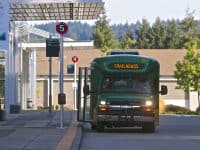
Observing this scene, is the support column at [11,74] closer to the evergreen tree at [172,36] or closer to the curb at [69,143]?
the curb at [69,143]

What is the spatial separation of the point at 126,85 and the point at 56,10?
15.0 metres

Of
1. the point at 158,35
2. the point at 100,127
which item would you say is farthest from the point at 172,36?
the point at 100,127

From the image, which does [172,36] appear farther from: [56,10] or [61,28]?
[61,28]

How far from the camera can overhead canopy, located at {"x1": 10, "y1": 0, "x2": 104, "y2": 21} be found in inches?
1374

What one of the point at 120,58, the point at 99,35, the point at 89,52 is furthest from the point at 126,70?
the point at 99,35

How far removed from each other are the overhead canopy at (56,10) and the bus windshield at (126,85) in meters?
8.76

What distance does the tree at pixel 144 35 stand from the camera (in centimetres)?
13188

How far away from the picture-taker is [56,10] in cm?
3959

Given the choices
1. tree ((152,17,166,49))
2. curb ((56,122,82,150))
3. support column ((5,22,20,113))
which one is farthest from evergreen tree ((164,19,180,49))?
curb ((56,122,82,150))

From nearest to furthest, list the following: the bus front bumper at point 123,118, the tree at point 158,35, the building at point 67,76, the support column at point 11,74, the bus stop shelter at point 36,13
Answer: the bus front bumper at point 123,118 → the bus stop shelter at point 36,13 → the support column at point 11,74 → the building at point 67,76 → the tree at point 158,35

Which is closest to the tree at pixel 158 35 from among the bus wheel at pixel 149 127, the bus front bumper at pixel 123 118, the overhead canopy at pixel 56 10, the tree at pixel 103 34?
the tree at pixel 103 34

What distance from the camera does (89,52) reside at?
7788 centimetres

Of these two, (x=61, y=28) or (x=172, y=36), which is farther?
(x=172, y=36)

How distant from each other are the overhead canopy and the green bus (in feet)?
27.6
